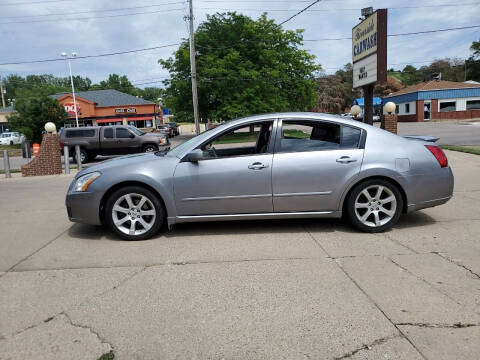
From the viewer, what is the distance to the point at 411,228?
5117mm

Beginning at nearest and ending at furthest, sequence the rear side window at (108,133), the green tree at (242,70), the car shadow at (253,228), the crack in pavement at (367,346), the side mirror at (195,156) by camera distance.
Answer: the crack in pavement at (367,346) → the side mirror at (195,156) → the car shadow at (253,228) → the rear side window at (108,133) → the green tree at (242,70)

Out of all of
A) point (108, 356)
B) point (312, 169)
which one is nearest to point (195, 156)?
point (312, 169)

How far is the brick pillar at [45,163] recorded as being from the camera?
45.6ft

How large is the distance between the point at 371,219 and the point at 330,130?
4.29 ft

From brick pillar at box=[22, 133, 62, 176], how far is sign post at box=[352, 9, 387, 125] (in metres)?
12.0

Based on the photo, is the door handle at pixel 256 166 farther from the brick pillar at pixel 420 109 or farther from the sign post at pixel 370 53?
the brick pillar at pixel 420 109

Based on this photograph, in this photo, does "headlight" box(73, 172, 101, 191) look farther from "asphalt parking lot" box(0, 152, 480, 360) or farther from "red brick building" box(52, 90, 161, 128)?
"red brick building" box(52, 90, 161, 128)

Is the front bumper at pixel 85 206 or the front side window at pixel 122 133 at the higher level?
the front side window at pixel 122 133

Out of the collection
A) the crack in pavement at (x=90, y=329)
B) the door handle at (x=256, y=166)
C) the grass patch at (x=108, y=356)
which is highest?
the door handle at (x=256, y=166)

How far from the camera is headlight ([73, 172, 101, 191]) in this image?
4.92 meters

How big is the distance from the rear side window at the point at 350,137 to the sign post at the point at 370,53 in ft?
32.1

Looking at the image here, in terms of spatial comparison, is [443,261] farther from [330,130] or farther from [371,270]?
[330,130]

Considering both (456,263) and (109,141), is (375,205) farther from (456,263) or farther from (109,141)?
(109,141)

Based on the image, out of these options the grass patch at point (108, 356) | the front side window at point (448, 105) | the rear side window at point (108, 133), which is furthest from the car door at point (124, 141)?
the front side window at point (448, 105)
